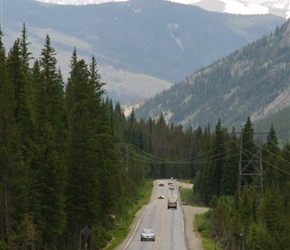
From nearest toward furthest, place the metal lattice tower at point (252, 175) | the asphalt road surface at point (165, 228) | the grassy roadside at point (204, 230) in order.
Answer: the asphalt road surface at point (165, 228) → the grassy roadside at point (204, 230) → the metal lattice tower at point (252, 175)

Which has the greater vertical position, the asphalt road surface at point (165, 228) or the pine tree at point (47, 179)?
the pine tree at point (47, 179)

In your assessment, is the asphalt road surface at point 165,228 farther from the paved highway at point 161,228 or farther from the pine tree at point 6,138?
the pine tree at point 6,138

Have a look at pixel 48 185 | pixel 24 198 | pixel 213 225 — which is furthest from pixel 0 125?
pixel 213 225

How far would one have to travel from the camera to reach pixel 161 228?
9612cm

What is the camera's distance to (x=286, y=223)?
67.4 metres

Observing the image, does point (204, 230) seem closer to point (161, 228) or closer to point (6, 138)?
point (161, 228)

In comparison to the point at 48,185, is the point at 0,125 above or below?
above

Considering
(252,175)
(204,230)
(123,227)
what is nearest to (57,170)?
(204,230)

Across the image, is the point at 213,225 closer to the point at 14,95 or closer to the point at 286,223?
the point at 286,223

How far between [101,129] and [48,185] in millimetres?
18459

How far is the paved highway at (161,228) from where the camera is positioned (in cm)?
7644

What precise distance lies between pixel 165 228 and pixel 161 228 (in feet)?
1.82

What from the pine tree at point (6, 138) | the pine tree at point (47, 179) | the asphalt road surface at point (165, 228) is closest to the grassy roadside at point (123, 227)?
the asphalt road surface at point (165, 228)

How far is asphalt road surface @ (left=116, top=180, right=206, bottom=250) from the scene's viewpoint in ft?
252
